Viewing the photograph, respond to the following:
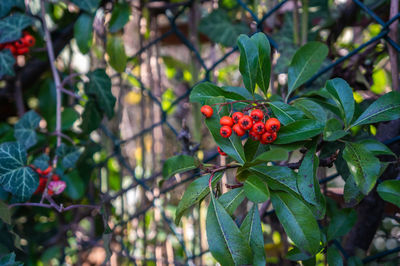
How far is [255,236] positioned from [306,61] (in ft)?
1.04

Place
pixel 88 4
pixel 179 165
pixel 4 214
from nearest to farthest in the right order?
pixel 179 165 < pixel 4 214 < pixel 88 4

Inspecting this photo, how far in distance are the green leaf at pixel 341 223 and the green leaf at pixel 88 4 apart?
2.71 feet

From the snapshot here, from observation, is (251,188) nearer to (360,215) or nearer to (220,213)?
(220,213)

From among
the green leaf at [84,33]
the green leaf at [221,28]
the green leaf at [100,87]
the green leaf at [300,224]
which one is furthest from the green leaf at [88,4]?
the green leaf at [300,224]

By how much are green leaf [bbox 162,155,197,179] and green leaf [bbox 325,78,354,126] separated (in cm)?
25

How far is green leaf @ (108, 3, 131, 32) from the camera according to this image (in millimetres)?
1015

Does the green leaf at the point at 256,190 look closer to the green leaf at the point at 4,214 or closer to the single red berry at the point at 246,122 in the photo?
the single red berry at the point at 246,122

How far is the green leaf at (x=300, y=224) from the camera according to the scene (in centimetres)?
49

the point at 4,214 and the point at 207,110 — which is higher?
the point at 207,110

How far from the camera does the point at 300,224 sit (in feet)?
1.64

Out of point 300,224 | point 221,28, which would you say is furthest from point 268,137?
point 221,28

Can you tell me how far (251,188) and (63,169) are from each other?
0.72m

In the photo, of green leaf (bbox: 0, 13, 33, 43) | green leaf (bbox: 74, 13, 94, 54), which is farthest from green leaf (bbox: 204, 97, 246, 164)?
green leaf (bbox: 0, 13, 33, 43)

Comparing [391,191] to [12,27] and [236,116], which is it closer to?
[236,116]
